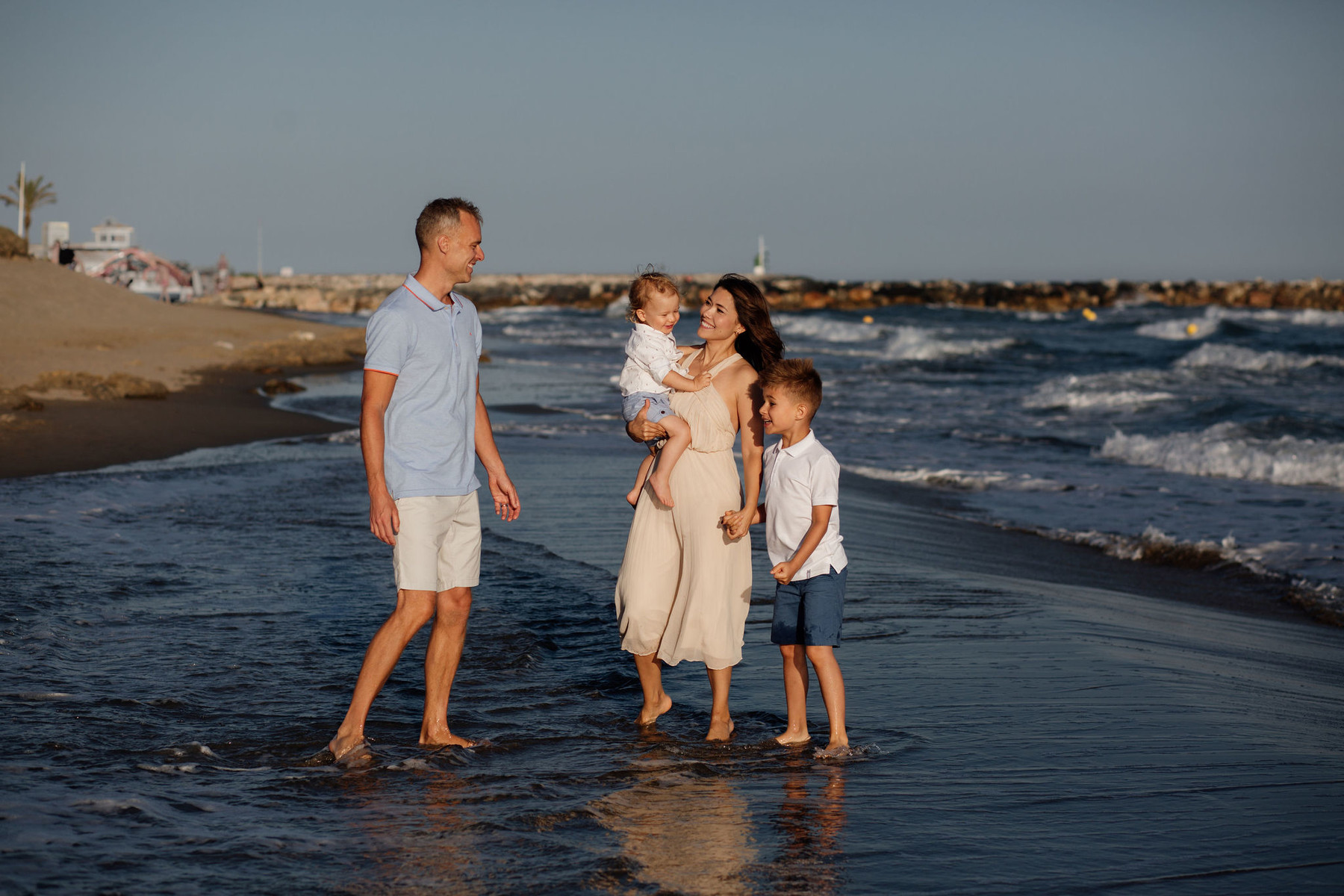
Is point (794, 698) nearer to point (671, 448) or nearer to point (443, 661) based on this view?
point (671, 448)

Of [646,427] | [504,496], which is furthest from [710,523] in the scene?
[504,496]

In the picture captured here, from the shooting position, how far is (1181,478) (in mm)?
12797

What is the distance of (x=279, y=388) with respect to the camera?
19.4 meters

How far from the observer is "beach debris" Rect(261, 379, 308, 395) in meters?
19.2

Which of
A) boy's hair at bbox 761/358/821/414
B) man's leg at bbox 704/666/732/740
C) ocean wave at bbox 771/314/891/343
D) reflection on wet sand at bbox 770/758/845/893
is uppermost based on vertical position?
ocean wave at bbox 771/314/891/343

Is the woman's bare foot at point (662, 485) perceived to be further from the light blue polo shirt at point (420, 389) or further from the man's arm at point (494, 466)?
the light blue polo shirt at point (420, 389)

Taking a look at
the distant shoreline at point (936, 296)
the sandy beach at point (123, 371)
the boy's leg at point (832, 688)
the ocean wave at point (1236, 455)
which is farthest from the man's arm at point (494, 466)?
the distant shoreline at point (936, 296)

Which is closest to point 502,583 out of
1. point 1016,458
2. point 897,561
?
point 897,561

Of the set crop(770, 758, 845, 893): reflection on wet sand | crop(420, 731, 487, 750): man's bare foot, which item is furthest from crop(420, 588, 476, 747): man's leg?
crop(770, 758, 845, 893): reflection on wet sand

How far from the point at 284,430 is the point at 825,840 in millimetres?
12130

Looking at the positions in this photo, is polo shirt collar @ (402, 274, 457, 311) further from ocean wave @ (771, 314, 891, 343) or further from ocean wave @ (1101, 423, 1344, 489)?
ocean wave @ (771, 314, 891, 343)

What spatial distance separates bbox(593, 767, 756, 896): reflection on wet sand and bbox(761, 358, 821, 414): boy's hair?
1.42 metres

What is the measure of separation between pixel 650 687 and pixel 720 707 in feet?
1.05

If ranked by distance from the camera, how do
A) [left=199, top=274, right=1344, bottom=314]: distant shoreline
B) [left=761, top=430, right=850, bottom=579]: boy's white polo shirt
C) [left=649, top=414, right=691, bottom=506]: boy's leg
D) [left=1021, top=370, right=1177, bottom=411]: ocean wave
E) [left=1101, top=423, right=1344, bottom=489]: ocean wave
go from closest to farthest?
1. [left=761, top=430, right=850, bottom=579]: boy's white polo shirt
2. [left=649, top=414, right=691, bottom=506]: boy's leg
3. [left=1101, top=423, right=1344, bottom=489]: ocean wave
4. [left=1021, top=370, right=1177, bottom=411]: ocean wave
5. [left=199, top=274, right=1344, bottom=314]: distant shoreline
